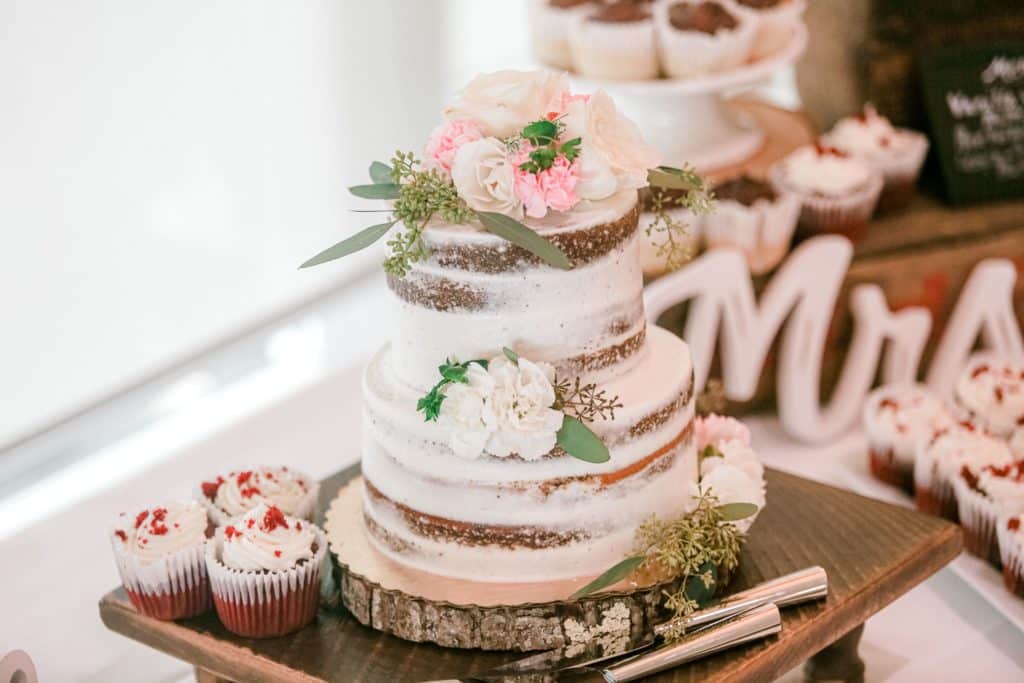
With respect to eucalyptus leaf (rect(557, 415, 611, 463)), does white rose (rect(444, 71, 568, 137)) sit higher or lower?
higher

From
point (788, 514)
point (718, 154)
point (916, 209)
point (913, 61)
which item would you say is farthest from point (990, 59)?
point (788, 514)

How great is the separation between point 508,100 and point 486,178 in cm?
10

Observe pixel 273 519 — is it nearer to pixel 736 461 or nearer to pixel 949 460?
pixel 736 461

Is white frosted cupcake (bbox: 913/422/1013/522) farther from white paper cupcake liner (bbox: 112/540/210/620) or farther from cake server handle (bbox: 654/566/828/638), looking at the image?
white paper cupcake liner (bbox: 112/540/210/620)

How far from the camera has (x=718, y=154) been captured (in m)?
2.86

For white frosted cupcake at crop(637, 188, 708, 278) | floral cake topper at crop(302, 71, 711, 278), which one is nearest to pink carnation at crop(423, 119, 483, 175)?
floral cake topper at crop(302, 71, 711, 278)

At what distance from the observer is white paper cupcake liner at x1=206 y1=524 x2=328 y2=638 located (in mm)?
1682

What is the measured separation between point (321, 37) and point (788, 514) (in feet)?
5.67

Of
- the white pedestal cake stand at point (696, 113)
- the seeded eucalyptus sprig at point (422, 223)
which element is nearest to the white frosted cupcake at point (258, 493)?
the seeded eucalyptus sprig at point (422, 223)

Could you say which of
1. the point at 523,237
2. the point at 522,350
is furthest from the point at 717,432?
the point at 523,237

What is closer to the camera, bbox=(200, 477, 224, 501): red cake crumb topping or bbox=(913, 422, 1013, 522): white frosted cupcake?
bbox=(200, 477, 224, 501): red cake crumb topping

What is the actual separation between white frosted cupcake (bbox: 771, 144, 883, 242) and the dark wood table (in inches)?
31.5

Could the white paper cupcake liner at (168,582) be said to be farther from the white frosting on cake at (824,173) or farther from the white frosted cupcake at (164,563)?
→ the white frosting on cake at (824,173)

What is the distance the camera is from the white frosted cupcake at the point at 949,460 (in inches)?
88.0
